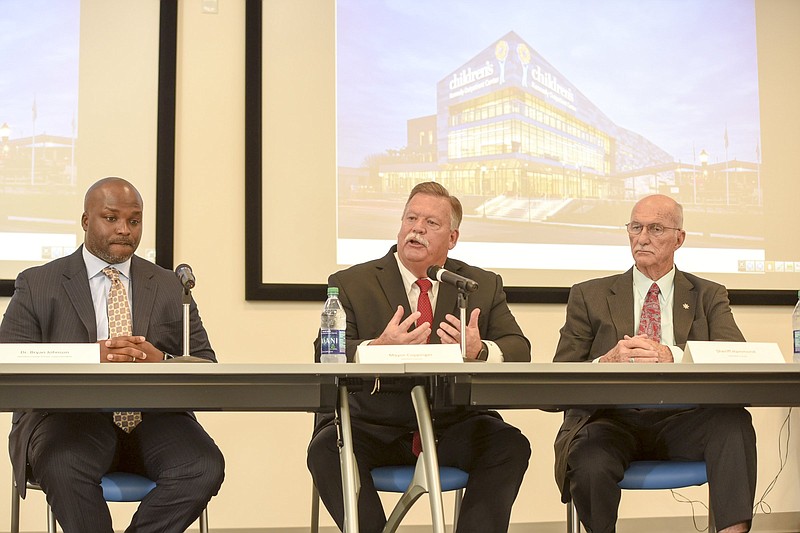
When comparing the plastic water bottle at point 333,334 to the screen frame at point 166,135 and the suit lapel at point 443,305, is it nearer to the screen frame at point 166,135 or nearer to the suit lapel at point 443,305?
the suit lapel at point 443,305

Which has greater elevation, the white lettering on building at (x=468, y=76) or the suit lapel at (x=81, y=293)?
the white lettering on building at (x=468, y=76)

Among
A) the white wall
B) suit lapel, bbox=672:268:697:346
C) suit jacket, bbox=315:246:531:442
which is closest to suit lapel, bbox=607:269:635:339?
suit lapel, bbox=672:268:697:346

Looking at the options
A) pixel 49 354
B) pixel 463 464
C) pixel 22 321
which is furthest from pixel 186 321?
pixel 463 464

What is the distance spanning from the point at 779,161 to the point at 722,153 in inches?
11.9

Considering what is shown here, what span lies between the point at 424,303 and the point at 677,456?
3.13 ft

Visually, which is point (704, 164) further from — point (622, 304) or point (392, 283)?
point (392, 283)

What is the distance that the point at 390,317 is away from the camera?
309 centimetres

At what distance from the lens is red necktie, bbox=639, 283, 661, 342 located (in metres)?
3.25

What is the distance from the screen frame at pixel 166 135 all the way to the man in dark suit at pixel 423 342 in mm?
1242

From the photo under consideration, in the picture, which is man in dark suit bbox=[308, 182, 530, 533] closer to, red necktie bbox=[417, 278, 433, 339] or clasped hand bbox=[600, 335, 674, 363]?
red necktie bbox=[417, 278, 433, 339]

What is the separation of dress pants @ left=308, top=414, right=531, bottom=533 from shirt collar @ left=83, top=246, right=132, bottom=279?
2.85 ft

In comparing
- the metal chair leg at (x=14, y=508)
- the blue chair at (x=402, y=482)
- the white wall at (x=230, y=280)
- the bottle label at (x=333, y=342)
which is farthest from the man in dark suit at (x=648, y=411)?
the metal chair leg at (x=14, y=508)

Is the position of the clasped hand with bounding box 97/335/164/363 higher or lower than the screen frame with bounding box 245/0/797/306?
lower

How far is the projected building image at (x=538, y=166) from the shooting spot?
14.7 feet
